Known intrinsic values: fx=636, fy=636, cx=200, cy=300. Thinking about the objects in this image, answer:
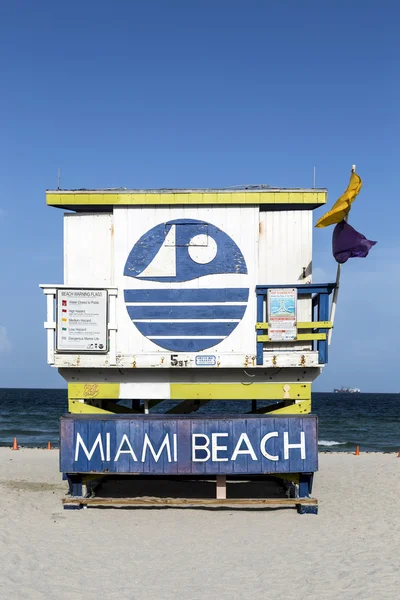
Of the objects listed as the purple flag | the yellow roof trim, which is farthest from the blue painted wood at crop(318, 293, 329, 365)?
the yellow roof trim

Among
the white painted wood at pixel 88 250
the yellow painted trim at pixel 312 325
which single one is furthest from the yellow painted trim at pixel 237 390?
the white painted wood at pixel 88 250

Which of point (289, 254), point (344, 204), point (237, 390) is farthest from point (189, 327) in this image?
point (344, 204)

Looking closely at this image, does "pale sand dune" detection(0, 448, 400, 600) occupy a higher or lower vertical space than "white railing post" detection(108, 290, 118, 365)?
lower

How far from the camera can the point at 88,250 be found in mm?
12016

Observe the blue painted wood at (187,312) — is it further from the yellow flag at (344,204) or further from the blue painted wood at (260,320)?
the yellow flag at (344,204)

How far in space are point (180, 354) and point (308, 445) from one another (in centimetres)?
286

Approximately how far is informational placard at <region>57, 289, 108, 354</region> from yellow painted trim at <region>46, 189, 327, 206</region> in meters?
1.70

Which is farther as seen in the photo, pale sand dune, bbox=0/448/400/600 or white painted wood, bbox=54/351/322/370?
white painted wood, bbox=54/351/322/370

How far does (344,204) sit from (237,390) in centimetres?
392

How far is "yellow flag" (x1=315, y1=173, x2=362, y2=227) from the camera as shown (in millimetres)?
11336

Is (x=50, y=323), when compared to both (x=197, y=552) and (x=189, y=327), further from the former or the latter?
(x=197, y=552)

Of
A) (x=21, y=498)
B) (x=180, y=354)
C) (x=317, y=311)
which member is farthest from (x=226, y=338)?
(x=21, y=498)

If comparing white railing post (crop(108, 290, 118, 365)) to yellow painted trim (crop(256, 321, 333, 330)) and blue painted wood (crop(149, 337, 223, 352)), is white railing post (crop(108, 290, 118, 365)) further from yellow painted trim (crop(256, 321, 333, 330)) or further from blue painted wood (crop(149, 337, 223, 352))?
yellow painted trim (crop(256, 321, 333, 330))

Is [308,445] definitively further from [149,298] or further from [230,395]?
[149,298]
